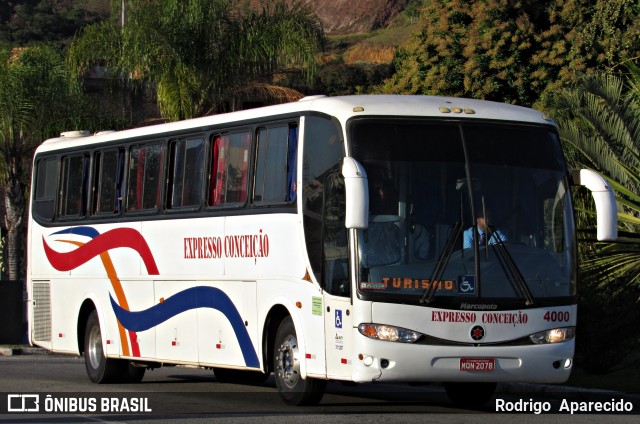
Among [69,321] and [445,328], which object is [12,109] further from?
[445,328]

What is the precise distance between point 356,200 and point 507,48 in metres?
24.0

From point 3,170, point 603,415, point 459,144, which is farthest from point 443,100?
point 3,170

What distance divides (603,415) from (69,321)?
8.65 metres

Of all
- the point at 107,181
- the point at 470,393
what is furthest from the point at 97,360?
the point at 470,393

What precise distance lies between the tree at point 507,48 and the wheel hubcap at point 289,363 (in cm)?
2097

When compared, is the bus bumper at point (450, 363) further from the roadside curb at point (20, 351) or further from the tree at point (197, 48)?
the tree at point (197, 48)

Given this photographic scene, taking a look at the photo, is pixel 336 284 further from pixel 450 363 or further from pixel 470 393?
pixel 470 393

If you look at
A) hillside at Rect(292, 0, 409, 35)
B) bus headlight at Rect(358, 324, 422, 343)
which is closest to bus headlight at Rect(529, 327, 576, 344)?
bus headlight at Rect(358, 324, 422, 343)

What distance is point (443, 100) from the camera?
1427 cm

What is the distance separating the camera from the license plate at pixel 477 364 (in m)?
13.0

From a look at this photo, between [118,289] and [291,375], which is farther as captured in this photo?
[118,289]

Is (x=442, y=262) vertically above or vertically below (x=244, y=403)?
above

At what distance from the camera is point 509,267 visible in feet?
43.5

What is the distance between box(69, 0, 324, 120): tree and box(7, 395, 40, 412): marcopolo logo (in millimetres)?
12843
